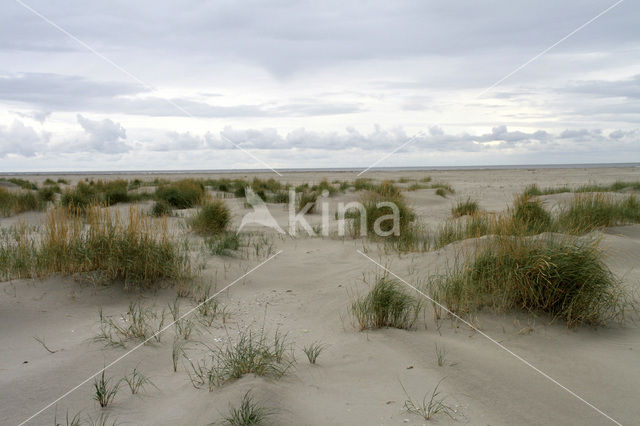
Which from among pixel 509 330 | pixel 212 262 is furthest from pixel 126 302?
pixel 509 330

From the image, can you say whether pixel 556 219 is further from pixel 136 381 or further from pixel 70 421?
pixel 70 421

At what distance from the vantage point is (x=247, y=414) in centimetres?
223

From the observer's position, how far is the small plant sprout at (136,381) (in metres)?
2.67

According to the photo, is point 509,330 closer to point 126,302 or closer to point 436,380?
point 436,380

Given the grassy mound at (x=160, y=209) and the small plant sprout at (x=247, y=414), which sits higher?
the grassy mound at (x=160, y=209)

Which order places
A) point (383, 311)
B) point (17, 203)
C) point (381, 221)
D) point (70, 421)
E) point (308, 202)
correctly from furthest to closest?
point (308, 202), point (17, 203), point (381, 221), point (383, 311), point (70, 421)

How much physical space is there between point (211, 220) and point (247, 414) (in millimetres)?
5827

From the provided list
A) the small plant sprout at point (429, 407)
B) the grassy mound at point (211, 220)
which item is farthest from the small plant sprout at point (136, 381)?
the grassy mound at point (211, 220)

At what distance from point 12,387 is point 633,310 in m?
4.94

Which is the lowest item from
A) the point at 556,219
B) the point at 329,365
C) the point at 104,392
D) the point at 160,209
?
the point at 329,365

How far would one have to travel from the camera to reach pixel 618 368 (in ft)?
9.82

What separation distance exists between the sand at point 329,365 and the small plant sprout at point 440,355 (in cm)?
3

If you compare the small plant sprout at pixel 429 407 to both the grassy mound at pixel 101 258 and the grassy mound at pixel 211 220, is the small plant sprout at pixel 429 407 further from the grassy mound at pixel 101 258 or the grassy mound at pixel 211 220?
the grassy mound at pixel 211 220

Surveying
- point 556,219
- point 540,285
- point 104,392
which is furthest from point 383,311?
point 556,219
